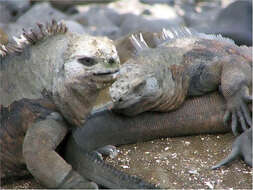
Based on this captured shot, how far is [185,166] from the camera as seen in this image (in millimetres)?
3027

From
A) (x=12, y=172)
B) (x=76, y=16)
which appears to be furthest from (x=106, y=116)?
(x=76, y=16)

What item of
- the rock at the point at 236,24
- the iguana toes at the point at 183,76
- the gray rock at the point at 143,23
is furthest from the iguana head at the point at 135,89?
the gray rock at the point at 143,23

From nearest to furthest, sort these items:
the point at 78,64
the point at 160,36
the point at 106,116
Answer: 1. the point at 78,64
2. the point at 106,116
3. the point at 160,36

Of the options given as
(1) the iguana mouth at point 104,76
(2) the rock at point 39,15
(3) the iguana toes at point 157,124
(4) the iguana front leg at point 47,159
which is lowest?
(2) the rock at point 39,15

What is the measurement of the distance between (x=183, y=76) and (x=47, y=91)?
5.61ft

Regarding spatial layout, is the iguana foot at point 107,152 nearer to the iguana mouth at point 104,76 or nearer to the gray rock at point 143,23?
the iguana mouth at point 104,76

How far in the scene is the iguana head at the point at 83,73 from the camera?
233 centimetres

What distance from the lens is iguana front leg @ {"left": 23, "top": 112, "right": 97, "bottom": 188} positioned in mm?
2412

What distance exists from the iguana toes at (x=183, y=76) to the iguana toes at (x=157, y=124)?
2.9 inches

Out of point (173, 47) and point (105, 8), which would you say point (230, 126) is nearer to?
point (173, 47)

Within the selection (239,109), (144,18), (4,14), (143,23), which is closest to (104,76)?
(239,109)

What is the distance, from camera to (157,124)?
11.9ft

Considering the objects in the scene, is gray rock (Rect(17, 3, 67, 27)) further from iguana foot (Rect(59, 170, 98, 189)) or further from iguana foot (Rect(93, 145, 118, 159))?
iguana foot (Rect(59, 170, 98, 189))

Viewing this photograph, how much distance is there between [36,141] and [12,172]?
0.40m
